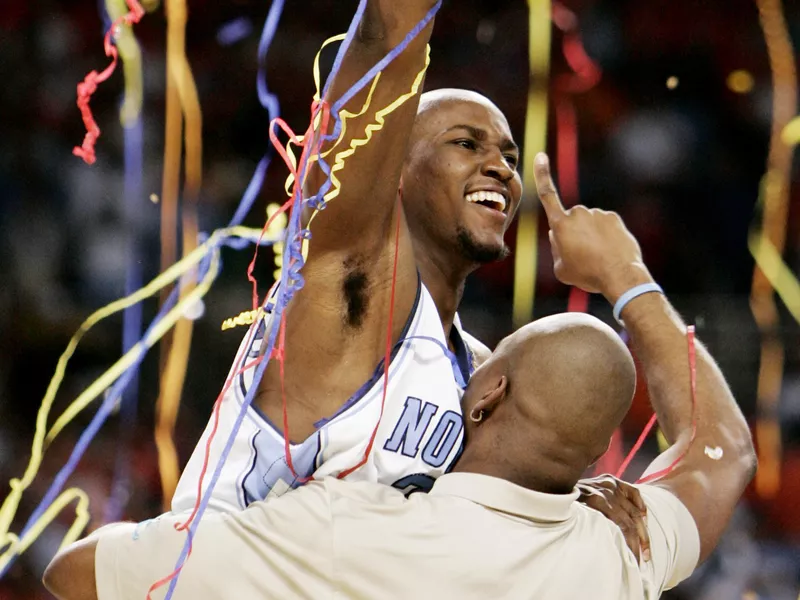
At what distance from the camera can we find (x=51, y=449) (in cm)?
329

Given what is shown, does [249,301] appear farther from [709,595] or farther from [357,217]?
[357,217]

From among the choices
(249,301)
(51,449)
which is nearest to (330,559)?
(249,301)

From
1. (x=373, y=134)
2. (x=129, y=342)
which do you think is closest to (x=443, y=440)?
(x=373, y=134)

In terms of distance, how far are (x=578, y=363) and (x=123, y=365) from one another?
7.37 feet

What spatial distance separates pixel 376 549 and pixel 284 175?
2.45 m

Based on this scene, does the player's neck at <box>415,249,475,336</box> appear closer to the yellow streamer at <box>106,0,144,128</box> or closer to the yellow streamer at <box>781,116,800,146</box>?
the yellow streamer at <box>106,0,144,128</box>

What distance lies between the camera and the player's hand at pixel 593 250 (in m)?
1.64

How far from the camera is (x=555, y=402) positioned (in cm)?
122

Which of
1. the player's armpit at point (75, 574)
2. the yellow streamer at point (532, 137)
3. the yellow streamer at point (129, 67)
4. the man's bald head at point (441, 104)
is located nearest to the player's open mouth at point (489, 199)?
the man's bald head at point (441, 104)

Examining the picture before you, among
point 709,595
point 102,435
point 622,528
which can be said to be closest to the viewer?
point 622,528

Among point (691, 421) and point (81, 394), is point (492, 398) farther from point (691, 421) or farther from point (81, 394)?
point (81, 394)

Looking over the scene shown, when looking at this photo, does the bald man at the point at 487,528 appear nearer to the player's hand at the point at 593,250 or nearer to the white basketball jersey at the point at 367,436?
the white basketball jersey at the point at 367,436

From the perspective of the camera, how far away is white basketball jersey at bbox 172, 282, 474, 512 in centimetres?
120

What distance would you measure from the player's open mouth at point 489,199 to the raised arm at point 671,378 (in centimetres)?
7
